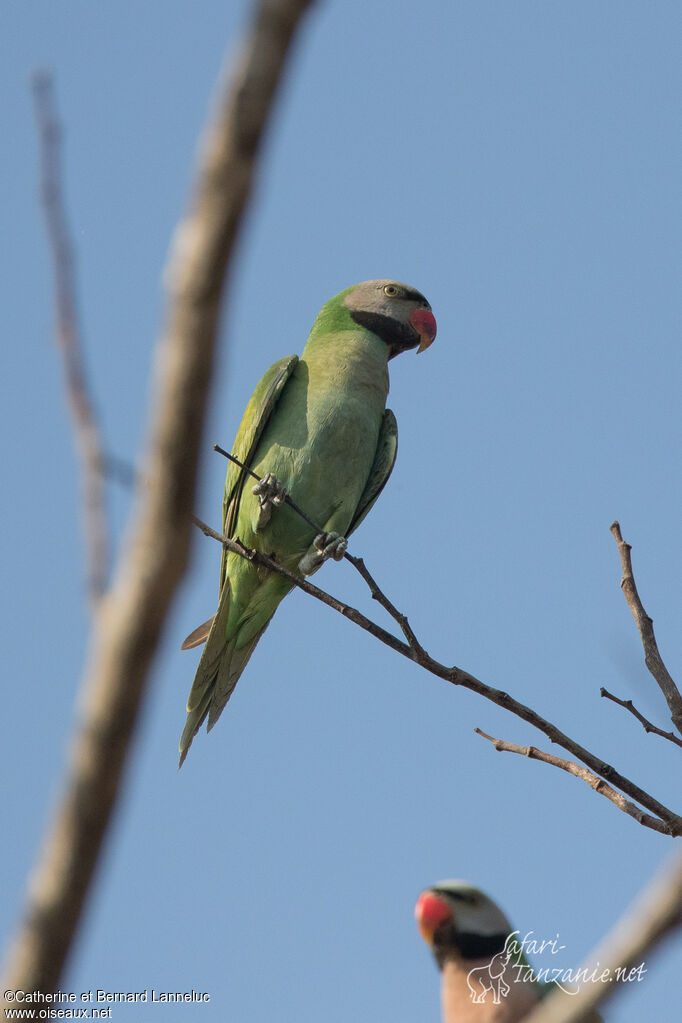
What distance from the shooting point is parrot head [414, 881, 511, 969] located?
4250 mm

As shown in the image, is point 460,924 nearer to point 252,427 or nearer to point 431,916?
point 431,916

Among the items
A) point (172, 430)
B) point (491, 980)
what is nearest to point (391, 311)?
point (491, 980)

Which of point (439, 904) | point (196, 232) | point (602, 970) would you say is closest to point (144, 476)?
point (196, 232)

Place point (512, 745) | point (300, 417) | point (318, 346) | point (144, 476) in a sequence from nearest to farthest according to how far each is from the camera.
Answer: point (144, 476), point (512, 745), point (300, 417), point (318, 346)

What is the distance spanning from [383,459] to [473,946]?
3.08m

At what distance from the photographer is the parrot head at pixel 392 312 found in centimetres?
707

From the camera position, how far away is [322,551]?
19.4ft

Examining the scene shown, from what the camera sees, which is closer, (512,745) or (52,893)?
(52,893)

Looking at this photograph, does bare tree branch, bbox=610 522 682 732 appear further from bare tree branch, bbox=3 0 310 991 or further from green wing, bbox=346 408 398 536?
bare tree branch, bbox=3 0 310 991

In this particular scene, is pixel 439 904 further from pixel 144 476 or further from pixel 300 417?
pixel 144 476

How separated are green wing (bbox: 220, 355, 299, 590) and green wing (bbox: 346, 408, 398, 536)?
0.69m

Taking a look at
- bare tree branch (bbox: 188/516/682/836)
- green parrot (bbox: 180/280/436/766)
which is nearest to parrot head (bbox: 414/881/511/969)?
bare tree branch (bbox: 188/516/682/836)

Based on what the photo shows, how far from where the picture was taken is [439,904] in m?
4.35

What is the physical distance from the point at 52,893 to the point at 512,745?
2.81 metres
